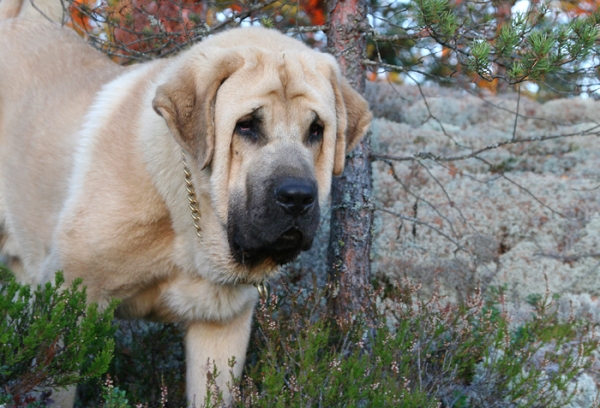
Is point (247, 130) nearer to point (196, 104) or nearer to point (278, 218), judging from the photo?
point (196, 104)

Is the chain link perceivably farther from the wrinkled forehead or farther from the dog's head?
the wrinkled forehead

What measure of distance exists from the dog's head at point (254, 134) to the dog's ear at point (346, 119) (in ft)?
0.61

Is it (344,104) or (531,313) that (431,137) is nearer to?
(531,313)

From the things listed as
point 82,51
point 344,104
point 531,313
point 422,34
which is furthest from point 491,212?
point 82,51

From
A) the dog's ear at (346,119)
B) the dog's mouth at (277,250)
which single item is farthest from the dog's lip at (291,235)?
the dog's ear at (346,119)

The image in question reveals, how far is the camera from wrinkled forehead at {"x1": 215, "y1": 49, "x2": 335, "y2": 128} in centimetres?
314

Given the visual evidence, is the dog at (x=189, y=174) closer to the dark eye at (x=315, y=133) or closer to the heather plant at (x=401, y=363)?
the dark eye at (x=315, y=133)

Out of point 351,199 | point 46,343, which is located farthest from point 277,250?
point 351,199

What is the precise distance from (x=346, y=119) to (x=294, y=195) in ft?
2.71

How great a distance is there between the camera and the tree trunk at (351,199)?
15.0 ft

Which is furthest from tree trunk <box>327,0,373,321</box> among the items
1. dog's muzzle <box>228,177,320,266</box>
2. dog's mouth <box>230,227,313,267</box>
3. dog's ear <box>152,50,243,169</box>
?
dog's ear <box>152,50,243,169</box>

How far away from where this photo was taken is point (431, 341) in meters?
3.85

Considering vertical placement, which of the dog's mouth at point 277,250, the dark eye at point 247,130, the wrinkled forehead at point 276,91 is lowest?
the dog's mouth at point 277,250

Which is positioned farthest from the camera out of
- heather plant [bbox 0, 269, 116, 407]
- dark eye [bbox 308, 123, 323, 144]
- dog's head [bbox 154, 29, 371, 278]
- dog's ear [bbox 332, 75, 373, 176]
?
dog's ear [bbox 332, 75, 373, 176]
